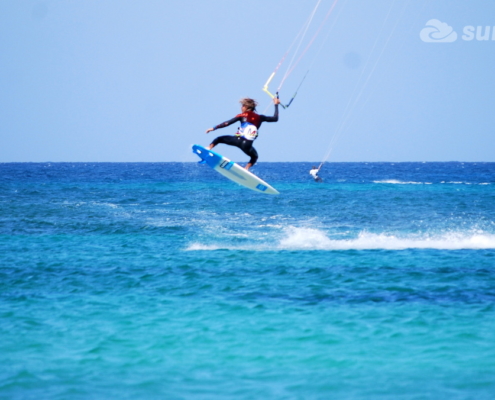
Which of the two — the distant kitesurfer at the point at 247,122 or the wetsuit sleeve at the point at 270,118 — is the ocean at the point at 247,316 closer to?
the distant kitesurfer at the point at 247,122

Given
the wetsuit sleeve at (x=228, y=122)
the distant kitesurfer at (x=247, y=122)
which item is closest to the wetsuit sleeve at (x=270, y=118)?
the distant kitesurfer at (x=247, y=122)

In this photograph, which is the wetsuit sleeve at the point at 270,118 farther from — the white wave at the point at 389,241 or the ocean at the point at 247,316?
the white wave at the point at 389,241

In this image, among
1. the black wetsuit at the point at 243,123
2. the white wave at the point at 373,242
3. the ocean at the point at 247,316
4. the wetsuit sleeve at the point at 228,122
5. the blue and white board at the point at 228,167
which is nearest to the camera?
the ocean at the point at 247,316

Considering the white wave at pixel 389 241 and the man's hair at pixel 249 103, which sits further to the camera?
the white wave at pixel 389 241

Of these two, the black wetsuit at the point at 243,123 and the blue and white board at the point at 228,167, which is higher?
A: the black wetsuit at the point at 243,123

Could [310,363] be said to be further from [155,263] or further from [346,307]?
[155,263]

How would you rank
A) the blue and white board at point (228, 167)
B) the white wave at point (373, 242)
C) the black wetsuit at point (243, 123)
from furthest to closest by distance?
the white wave at point (373, 242) → the blue and white board at point (228, 167) → the black wetsuit at point (243, 123)

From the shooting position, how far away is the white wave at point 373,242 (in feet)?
70.0

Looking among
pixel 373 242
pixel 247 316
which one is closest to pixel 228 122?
pixel 247 316

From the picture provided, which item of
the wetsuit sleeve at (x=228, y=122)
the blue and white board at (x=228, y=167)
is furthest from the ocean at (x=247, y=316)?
the wetsuit sleeve at (x=228, y=122)

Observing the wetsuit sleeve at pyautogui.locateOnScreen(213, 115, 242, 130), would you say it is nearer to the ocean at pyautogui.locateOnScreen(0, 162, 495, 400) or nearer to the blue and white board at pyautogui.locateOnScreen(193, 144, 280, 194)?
the blue and white board at pyautogui.locateOnScreen(193, 144, 280, 194)

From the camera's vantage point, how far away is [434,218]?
108 ft

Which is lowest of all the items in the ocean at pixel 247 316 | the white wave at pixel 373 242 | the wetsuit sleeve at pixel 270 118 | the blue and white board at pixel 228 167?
the ocean at pixel 247 316

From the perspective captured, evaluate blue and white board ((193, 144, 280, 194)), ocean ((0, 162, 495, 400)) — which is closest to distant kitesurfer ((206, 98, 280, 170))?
blue and white board ((193, 144, 280, 194))
